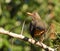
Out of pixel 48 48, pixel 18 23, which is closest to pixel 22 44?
pixel 18 23

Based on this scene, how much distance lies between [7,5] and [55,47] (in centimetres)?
363

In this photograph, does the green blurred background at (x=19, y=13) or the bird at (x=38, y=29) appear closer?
the bird at (x=38, y=29)

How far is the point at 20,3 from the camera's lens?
5398 mm

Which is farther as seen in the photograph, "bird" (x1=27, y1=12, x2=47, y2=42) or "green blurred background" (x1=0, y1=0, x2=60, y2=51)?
"green blurred background" (x1=0, y1=0, x2=60, y2=51)

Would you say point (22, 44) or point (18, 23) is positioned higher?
point (18, 23)

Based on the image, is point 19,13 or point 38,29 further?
point 19,13

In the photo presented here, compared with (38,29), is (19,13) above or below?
above

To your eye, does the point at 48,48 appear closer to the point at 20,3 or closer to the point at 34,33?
the point at 34,33

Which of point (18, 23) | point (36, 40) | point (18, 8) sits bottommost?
point (36, 40)

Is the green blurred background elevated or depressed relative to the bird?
elevated

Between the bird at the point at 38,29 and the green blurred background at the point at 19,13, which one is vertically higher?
the green blurred background at the point at 19,13

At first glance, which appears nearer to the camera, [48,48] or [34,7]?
[48,48]

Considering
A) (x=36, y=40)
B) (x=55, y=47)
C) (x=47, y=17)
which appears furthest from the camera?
(x=47, y=17)

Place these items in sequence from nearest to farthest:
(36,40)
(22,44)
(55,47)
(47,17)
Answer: (55,47) < (36,40) < (22,44) < (47,17)
